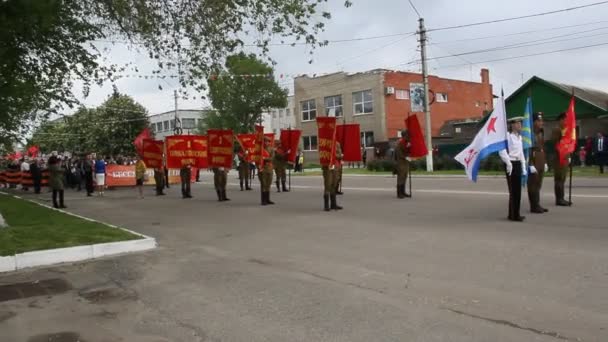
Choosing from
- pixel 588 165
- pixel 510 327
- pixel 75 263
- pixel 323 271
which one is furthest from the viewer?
pixel 588 165

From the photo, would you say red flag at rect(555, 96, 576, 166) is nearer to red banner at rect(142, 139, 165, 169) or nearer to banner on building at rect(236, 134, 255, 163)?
banner on building at rect(236, 134, 255, 163)

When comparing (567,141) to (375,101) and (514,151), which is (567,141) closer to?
(514,151)

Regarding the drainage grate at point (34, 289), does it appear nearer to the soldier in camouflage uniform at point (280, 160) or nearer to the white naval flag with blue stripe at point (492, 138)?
the white naval flag with blue stripe at point (492, 138)

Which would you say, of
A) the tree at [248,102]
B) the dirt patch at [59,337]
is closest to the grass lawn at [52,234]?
the dirt patch at [59,337]

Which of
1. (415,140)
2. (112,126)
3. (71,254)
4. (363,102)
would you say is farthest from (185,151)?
(112,126)

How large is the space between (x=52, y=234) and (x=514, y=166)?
8696mm

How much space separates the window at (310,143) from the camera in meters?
55.3

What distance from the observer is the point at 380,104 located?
160 ft

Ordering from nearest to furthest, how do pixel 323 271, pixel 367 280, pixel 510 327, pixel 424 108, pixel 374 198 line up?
1. pixel 510 327
2. pixel 367 280
3. pixel 323 271
4. pixel 374 198
5. pixel 424 108

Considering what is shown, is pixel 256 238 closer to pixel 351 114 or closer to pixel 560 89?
pixel 560 89

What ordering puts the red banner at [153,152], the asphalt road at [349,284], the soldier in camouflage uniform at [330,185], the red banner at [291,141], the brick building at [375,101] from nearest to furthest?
the asphalt road at [349,284], the soldier in camouflage uniform at [330,185], the red banner at [291,141], the red banner at [153,152], the brick building at [375,101]

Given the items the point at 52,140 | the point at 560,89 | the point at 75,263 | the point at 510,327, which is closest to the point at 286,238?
the point at 75,263

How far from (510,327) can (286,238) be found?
18.3 ft

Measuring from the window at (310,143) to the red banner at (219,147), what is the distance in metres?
36.2
